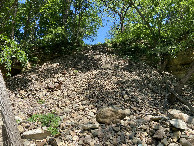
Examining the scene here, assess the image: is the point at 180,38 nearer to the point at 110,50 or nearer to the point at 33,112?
the point at 110,50

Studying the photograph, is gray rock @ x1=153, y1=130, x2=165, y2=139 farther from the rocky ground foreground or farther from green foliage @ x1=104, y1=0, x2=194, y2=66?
green foliage @ x1=104, y1=0, x2=194, y2=66

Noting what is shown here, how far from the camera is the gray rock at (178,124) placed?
4836mm

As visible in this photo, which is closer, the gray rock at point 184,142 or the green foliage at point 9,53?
the gray rock at point 184,142

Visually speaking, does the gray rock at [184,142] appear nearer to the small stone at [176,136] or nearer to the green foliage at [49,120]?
the small stone at [176,136]

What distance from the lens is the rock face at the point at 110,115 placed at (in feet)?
17.9

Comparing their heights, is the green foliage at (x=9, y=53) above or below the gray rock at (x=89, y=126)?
above

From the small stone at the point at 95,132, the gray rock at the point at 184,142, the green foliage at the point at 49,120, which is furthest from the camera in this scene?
the green foliage at the point at 49,120

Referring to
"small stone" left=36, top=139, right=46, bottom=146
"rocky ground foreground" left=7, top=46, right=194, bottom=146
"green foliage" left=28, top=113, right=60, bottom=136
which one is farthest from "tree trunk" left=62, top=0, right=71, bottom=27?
"small stone" left=36, top=139, right=46, bottom=146

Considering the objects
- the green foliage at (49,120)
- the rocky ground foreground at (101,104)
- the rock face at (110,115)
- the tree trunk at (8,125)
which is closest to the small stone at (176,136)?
the rocky ground foreground at (101,104)

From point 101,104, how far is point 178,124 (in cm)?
246

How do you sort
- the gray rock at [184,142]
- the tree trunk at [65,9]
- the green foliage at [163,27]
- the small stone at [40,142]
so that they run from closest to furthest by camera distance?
the gray rock at [184,142] < the small stone at [40,142] < the green foliage at [163,27] < the tree trunk at [65,9]

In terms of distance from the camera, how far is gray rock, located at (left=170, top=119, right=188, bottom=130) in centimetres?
484

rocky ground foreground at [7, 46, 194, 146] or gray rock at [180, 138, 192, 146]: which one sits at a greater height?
rocky ground foreground at [7, 46, 194, 146]

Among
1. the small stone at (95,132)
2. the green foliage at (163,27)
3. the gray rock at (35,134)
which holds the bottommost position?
the small stone at (95,132)
